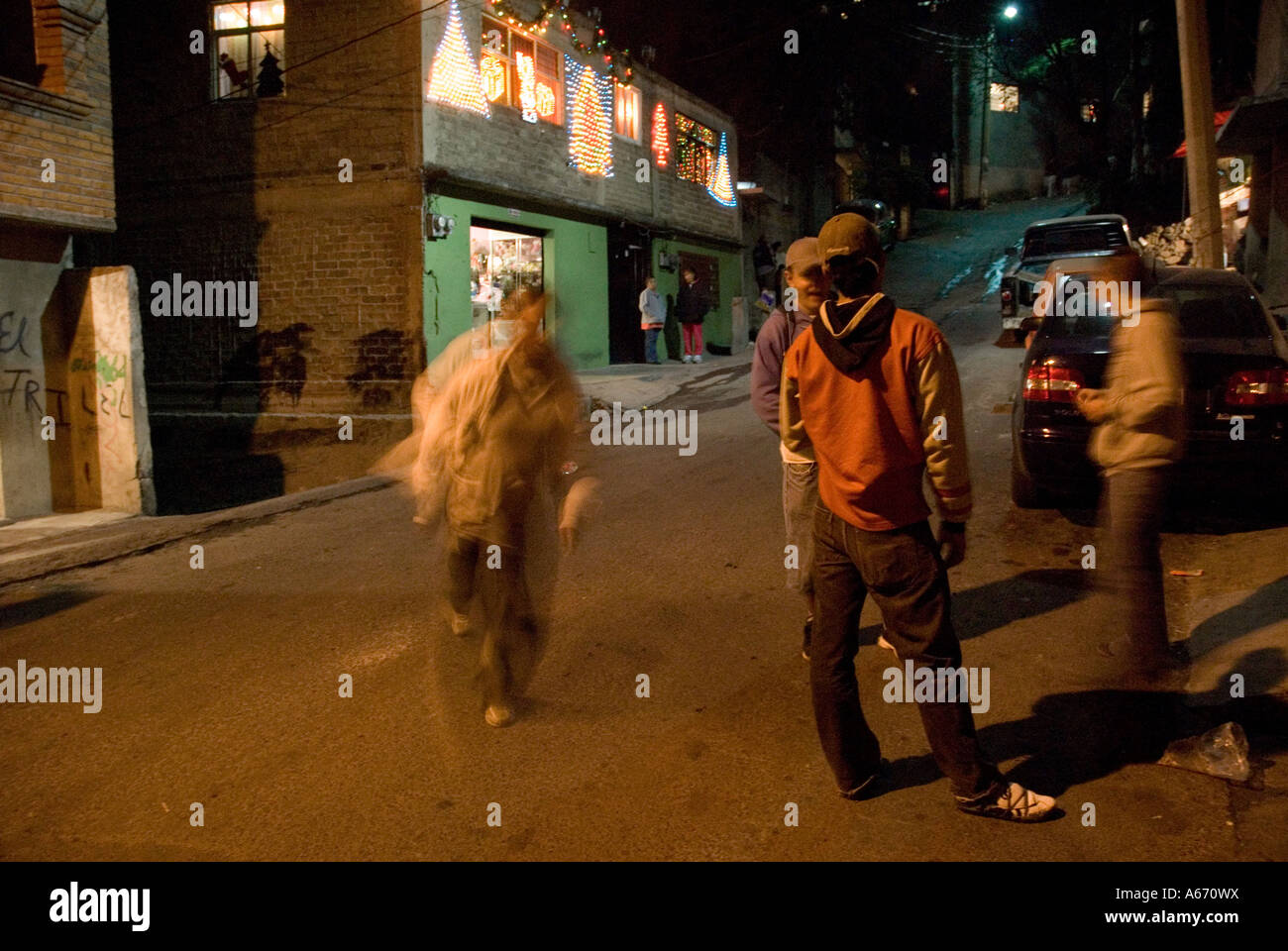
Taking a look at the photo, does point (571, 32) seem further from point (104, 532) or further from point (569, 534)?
point (569, 534)

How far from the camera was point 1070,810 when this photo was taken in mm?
3455

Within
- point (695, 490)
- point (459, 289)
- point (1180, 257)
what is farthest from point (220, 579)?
point (1180, 257)

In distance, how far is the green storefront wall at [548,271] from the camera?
49.4 feet

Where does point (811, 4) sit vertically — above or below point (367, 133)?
above

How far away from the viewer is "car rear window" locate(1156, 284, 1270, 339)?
23.1 feet

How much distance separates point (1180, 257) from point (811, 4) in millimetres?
13893

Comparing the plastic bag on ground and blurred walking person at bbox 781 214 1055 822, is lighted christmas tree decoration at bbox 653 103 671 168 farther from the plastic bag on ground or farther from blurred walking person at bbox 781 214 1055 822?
the plastic bag on ground

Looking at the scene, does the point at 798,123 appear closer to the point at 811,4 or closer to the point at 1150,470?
the point at 811,4

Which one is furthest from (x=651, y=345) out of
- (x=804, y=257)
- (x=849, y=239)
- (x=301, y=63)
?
(x=849, y=239)

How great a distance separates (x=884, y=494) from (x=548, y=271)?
1534cm

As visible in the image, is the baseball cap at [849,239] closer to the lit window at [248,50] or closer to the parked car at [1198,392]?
the parked car at [1198,392]

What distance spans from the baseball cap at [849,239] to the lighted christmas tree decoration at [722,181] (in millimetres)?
22550
